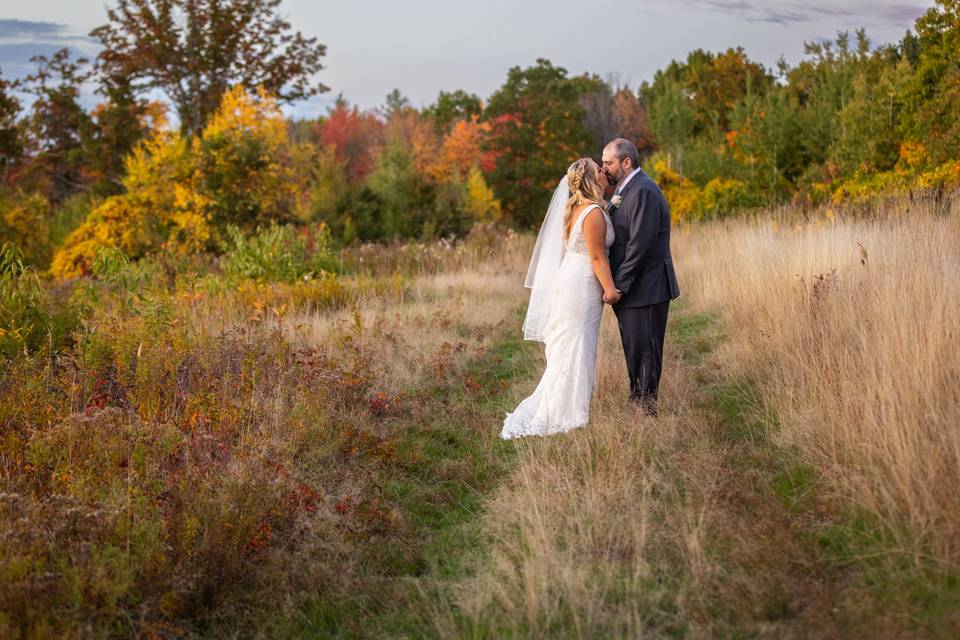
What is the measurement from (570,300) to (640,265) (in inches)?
23.0

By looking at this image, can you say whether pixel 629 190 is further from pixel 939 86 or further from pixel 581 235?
pixel 939 86

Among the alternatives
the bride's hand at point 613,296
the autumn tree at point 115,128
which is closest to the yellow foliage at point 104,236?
the autumn tree at point 115,128

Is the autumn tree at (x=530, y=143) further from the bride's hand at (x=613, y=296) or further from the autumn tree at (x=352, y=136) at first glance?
the bride's hand at (x=613, y=296)

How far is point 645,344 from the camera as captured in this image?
598 cm

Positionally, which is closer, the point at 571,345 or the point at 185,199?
the point at 571,345

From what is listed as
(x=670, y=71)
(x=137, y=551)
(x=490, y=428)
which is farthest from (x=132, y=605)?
(x=670, y=71)

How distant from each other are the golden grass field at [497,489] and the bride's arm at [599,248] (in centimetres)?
86

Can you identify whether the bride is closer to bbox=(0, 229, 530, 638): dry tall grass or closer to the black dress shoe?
the black dress shoe

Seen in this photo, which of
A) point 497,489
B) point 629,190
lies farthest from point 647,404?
point 629,190

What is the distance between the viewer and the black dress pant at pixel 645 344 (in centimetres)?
596

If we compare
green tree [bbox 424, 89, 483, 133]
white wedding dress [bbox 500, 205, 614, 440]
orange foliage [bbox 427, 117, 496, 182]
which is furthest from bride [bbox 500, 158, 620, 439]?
green tree [bbox 424, 89, 483, 133]

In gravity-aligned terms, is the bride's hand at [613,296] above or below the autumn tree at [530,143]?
below

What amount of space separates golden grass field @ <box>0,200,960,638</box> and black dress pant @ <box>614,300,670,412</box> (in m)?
0.21

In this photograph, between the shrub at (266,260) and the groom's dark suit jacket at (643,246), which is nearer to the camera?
the groom's dark suit jacket at (643,246)
